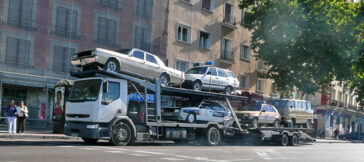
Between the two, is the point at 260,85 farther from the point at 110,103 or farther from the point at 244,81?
the point at 110,103

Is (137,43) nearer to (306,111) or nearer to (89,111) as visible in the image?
(306,111)

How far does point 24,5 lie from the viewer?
77.3 ft

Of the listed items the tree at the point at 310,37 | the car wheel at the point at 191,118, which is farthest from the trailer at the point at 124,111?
the tree at the point at 310,37

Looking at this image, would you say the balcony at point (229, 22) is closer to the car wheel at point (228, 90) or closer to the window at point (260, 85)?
the window at point (260, 85)

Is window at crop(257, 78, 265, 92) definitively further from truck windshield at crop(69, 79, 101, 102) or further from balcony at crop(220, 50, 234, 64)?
truck windshield at crop(69, 79, 101, 102)

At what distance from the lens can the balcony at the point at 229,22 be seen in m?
35.3

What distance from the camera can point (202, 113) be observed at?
1662 cm

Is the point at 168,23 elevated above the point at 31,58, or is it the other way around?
the point at 168,23

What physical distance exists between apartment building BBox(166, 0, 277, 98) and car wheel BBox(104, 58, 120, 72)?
15.7m

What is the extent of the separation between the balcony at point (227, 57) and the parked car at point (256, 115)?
14546mm

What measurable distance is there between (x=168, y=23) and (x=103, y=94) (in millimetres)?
18232

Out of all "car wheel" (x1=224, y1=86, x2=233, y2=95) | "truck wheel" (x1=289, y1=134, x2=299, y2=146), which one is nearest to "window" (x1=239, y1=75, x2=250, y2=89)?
"truck wheel" (x1=289, y1=134, x2=299, y2=146)

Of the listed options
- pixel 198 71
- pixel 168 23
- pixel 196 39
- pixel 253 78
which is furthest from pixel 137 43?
pixel 253 78

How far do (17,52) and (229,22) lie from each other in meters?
19.2
